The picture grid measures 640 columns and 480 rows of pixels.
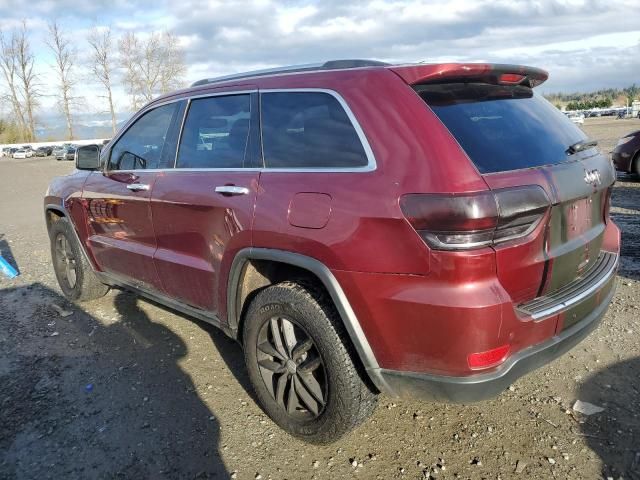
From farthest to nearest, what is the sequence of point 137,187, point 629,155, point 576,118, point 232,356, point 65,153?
point 65,153
point 576,118
point 629,155
point 232,356
point 137,187

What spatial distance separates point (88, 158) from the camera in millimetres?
4391

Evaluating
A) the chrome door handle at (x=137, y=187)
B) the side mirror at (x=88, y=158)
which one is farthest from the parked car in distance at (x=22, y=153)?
the chrome door handle at (x=137, y=187)

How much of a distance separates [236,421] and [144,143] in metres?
2.18

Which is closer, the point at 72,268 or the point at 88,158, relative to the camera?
the point at 88,158

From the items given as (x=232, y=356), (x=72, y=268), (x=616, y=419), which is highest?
(x=72, y=268)

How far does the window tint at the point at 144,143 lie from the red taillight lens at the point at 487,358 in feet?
8.04

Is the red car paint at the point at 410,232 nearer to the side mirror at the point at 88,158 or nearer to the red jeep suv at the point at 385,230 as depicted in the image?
the red jeep suv at the point at 385,230

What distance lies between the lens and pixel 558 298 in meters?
2.48

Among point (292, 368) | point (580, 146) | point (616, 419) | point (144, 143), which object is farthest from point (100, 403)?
point (580, 146)

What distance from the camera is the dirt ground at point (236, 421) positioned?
2668 mm

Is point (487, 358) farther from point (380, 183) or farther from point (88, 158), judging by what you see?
point (88, 158)

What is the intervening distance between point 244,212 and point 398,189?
971mm

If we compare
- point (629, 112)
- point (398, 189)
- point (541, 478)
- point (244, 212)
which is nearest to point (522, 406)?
point (541, 478)

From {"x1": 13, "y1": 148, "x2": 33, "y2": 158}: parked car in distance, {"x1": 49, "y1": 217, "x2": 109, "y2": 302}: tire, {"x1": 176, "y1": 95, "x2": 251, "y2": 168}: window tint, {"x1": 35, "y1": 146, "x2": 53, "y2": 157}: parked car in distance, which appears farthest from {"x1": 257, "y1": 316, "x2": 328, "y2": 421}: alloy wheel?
{"x1": 35, "y1": 146, "x2": 53, "y2": 157}: parked car in distance
